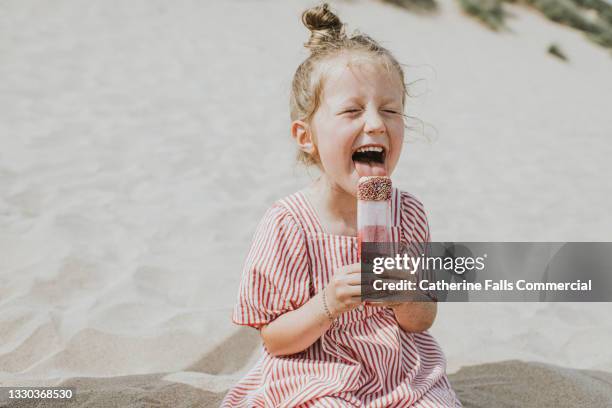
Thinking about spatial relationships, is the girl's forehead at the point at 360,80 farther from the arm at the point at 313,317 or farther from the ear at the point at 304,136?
the arm at the point at 313,317

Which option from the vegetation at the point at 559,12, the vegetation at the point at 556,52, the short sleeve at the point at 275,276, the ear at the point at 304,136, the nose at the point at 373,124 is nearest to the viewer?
the nose at the point at 373,124

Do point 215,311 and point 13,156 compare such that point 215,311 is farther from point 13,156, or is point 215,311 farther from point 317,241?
point 13,156

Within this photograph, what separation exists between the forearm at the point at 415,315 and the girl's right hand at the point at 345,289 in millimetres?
278

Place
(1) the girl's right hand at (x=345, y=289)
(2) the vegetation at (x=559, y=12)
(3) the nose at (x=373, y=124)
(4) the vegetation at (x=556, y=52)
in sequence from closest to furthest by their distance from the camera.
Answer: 1. (1) the girl's right hand at (x=345, y=289)
2. (3) the nose at (x=373, y=124)
3. (4) the vegetation at (x=556, y=52)
4. (2) the vegetation at (x=559, y=12)

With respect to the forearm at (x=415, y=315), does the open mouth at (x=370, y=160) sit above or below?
above

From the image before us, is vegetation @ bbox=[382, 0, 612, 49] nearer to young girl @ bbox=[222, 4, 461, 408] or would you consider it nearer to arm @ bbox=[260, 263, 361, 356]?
young girl @ bbox=[222, 4, 461, 408]

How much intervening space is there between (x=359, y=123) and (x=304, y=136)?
267 millimetres

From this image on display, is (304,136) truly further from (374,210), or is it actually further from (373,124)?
(374,210)

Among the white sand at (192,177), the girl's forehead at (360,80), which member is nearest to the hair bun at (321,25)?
the girl's forehead at (360,80)

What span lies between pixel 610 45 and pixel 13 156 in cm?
1532

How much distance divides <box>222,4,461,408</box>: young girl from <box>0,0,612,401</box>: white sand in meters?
0.78

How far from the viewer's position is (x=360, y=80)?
173cm

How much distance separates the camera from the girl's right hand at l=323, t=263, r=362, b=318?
60.4 inches

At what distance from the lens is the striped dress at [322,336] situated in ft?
5.66
